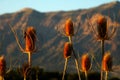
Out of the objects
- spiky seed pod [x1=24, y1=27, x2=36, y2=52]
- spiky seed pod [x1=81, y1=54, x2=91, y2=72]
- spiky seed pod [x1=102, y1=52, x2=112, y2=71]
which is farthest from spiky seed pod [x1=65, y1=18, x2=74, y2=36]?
spiky seed pod [x1=24, y1=27, x2=36, y2=52]

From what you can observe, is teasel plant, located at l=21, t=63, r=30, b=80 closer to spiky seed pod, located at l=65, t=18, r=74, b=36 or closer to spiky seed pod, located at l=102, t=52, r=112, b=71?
spiky seed pod, located at l=65, t=18, r=74, b=36

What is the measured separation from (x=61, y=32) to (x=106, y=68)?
2133 millimetres

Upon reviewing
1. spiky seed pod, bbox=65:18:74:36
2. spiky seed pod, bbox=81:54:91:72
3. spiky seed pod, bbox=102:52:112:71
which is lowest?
spiky seed pod, bbox=81:54:91:72

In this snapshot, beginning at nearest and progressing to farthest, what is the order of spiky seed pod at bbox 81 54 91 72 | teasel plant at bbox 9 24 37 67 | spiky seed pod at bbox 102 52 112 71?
teasel plant at bbox 9 24 37 67
spiky seed pod at bbox 102 52 112 71
spiky seed pod at bbox 81 54 91 72

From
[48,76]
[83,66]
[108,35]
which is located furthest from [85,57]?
[48,76]

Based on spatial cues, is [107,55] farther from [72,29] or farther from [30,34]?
[30,34]

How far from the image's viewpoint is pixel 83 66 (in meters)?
10.2

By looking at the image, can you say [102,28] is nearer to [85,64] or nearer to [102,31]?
[102,31]

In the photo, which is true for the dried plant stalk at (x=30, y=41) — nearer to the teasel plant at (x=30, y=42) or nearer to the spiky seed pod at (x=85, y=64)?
the teasel plant at (x=30, y=42)

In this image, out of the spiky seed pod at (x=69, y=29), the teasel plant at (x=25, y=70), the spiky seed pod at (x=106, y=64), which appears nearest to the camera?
the teasel plant at (x=25, y=70)

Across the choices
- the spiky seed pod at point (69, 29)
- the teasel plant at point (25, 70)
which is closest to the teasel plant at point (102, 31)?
the spiky seed pod at point (69, 29)

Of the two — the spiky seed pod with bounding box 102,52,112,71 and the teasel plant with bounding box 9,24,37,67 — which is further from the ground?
the teasel plant with bounding box 9,24,37,67

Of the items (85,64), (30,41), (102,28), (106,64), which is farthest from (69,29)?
(30,41)

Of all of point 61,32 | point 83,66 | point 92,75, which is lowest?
point 92,75
